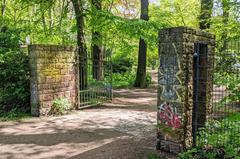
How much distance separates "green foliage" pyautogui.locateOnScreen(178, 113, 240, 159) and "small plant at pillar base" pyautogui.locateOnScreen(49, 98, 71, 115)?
463 cm

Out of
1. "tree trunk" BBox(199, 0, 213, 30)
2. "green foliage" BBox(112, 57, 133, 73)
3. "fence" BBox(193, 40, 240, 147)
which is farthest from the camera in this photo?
"green foliage" BBox(112, 57, 133, 73)

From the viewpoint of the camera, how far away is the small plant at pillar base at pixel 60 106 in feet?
27.2

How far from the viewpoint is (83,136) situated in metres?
6.25

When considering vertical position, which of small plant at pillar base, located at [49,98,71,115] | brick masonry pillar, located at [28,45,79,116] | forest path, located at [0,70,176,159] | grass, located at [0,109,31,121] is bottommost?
forest path, located at [0,70,176,159]

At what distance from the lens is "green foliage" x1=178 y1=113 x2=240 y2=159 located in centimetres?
448

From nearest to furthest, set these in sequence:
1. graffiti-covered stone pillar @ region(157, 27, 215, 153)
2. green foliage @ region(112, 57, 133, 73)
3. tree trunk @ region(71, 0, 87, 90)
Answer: graffiti-covered stone pillar @ region(157, 27, 215, 153) → tree trunk @ region(71, 0, 87, 90) → green foliage @ region(112, 57, 133, 73)

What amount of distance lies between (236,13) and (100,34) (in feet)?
20.3

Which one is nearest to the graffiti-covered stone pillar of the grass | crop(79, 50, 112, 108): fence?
the grass

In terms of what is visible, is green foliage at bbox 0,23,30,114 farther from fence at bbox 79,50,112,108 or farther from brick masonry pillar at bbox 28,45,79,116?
fence at bbox 79,50,112,108

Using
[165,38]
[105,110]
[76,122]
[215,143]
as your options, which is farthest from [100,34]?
[215,143]

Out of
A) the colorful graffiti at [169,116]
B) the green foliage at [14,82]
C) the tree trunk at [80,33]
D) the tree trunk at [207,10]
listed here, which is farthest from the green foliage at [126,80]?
the colorful graffiti at [169,116]

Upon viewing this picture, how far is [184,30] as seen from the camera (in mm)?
4785

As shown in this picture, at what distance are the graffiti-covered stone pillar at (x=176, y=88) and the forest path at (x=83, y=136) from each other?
0.52 m

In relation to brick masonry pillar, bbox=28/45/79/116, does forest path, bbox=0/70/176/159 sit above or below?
below
